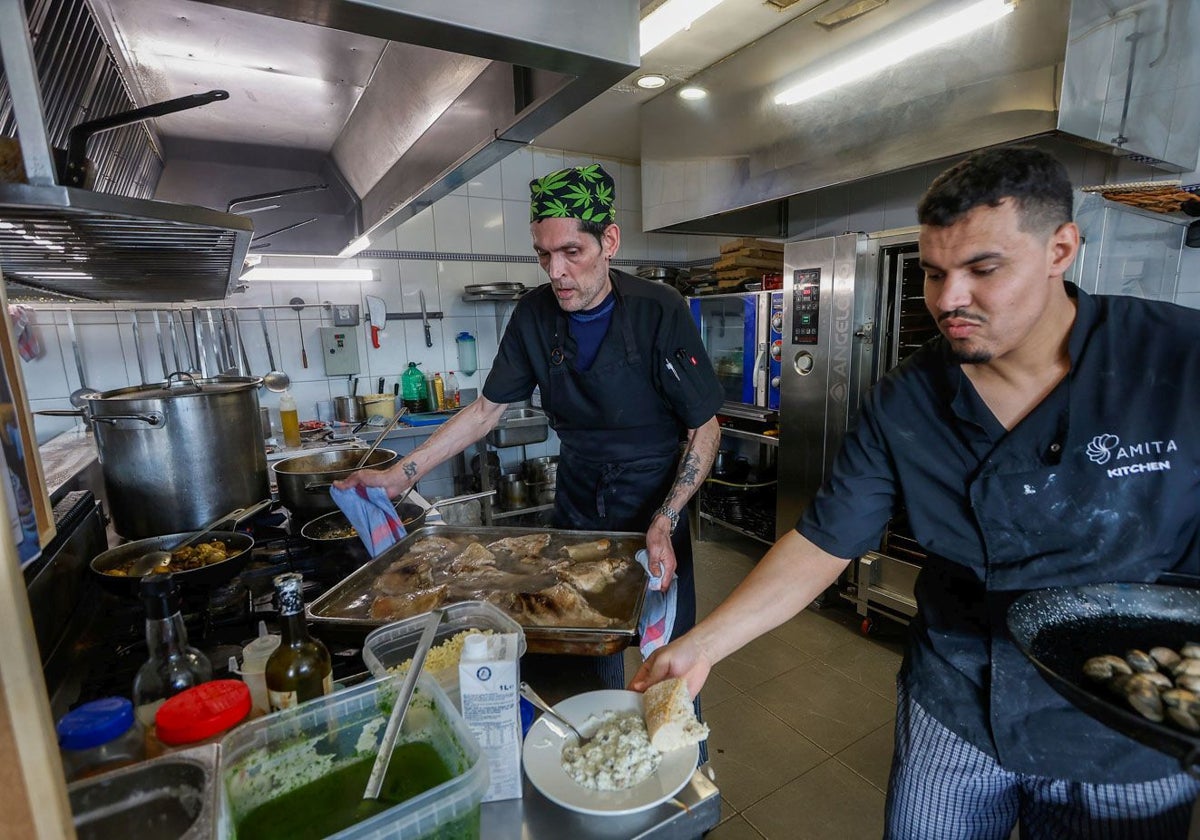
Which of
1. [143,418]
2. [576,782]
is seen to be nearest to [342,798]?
[576,782]

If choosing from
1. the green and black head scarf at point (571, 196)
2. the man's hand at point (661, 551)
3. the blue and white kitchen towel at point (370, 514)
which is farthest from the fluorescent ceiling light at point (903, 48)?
the blue and white kitchen towel at point (370, 514)

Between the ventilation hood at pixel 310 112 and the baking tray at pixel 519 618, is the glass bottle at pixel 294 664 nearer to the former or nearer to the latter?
the baking tray at pixel 519 618

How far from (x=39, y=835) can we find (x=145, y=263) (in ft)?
4.88

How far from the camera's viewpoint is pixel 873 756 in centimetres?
236

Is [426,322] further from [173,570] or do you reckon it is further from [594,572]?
[594,572]

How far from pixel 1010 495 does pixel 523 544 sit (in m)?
1.17

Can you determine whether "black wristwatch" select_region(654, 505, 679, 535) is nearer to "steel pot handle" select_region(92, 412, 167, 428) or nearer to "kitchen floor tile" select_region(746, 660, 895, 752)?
"steel pot handle" select_region(92, 412, 167, 428)

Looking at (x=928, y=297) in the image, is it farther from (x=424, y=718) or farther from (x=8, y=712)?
(x=8, y=712)

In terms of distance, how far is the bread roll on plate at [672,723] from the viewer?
2.78 feet

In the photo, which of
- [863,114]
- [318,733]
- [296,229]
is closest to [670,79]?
[863,114]

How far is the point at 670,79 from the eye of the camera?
3.71 m

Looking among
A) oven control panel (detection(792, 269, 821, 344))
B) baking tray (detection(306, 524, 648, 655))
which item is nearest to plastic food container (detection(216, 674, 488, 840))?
baking tray (detection(306, 524, 648, 655))

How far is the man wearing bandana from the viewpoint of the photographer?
5.86 ft

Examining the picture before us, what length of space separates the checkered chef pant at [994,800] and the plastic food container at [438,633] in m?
1.04
